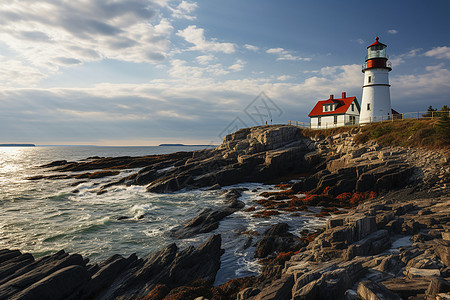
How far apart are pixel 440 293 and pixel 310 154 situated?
37838 millimetres

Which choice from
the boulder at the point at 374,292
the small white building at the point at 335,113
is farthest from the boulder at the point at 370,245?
the small white building at the point at 335,113

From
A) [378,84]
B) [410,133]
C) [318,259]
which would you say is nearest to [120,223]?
[318,259]

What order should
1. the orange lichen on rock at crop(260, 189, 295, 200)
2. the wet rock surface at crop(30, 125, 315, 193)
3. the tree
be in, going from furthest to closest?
the wet rock surface at crop(30, 125, 315, 193)
the tree
the orange lichen on rock at crop(260, 189, 295, 200)

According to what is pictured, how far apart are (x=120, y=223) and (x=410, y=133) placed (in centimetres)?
3647

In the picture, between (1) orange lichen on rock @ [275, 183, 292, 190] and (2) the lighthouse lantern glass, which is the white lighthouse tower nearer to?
(2) the lighthouse lantern glass

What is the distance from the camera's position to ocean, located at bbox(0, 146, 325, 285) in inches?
635

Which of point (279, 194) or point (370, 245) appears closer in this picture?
point (370, 245)

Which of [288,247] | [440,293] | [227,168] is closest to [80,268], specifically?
[288,247]

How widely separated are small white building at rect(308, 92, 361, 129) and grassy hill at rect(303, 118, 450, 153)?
919 centimetres

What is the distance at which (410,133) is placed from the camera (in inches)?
1230

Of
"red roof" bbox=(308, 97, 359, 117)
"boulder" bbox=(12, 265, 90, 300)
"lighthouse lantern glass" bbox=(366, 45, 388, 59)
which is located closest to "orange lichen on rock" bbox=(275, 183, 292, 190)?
"red roof" bbox=(308, 97, 359, 117)

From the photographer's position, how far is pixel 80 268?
35.9 feet

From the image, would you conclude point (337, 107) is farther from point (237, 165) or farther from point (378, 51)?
point (237, 165)

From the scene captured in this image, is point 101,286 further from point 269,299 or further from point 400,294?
point 400,294
